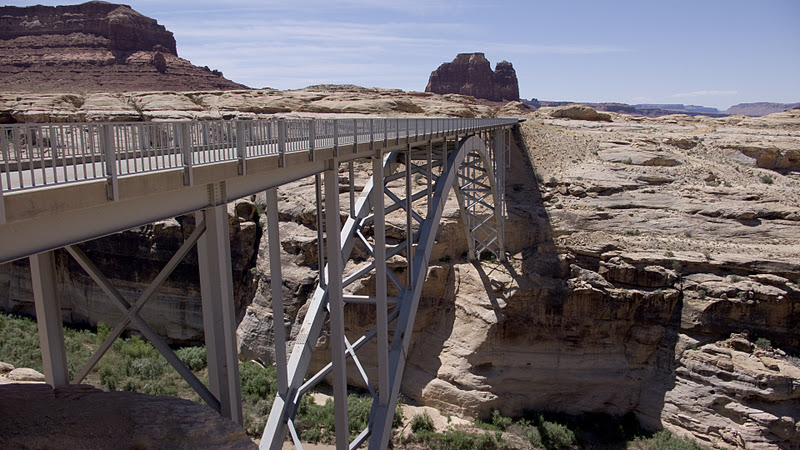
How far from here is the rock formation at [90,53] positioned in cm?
5791

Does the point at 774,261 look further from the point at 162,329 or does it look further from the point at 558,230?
the point at 162,329

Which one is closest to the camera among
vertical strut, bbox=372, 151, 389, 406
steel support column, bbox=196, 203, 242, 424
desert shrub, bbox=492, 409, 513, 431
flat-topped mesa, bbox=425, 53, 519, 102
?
steel support column, bbox=196, 203, 242, 424

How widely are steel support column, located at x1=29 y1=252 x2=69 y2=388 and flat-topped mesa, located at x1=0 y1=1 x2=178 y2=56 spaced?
68.1 m

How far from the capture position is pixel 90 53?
205ft

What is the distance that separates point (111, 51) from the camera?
209 ft

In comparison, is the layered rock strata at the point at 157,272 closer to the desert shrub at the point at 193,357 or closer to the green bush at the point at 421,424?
the desert shrub at the point at 193,357

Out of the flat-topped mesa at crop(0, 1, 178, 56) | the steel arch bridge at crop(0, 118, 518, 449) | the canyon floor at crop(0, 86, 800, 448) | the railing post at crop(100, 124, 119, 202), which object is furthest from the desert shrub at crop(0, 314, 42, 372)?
the flat-topped mesa at crop(0, 1, 178, 56)

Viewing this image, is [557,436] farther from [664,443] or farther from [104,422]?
[104,422]

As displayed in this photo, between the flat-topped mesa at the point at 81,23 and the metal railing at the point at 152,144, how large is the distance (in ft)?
206

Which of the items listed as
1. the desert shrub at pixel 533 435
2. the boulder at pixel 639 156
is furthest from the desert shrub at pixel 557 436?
the boulder at pixel 639 156

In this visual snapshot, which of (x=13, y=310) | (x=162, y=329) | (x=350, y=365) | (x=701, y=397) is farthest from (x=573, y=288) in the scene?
(x=13, y=310)

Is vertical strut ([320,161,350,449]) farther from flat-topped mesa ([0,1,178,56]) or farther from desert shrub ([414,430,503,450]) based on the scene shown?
flat-topped mesa ([0,1,178,56])

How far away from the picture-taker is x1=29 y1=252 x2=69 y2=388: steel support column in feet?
17.5

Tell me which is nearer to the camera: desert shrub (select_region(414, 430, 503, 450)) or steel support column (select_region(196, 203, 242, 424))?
steel support column (select_region(196, 203, 242, 424))
